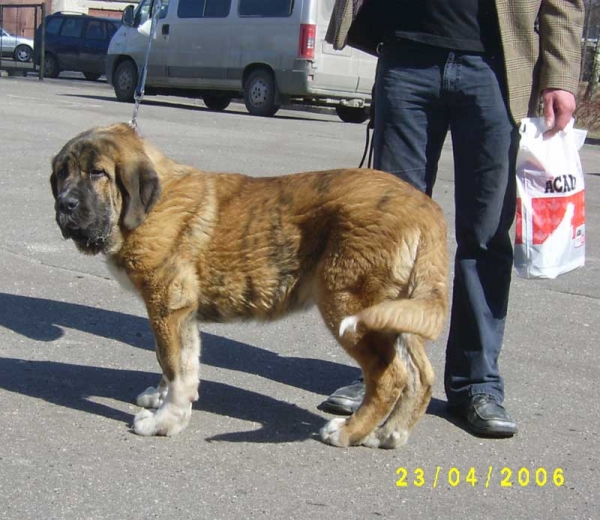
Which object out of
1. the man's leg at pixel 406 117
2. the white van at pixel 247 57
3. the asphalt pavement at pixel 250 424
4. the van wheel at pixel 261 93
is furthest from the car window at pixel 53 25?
the man's leg at pixel 406 117

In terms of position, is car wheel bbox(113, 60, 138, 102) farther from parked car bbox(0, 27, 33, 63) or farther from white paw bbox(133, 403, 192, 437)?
white paw bbox(133, 403, 192, 437)

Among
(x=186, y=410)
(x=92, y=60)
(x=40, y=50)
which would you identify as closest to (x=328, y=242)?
(x=186, y=410)

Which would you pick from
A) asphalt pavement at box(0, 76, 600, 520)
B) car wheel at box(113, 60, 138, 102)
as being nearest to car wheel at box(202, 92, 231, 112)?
car wheel at box(113, 60, 138, 102)

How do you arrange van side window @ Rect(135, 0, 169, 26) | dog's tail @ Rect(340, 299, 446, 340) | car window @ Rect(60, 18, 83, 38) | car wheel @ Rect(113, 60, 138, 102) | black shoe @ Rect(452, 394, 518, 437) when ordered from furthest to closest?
1. car window @ Rect(60, 18, 83, 38)
2. car wheel @ Rect(113, 60, 138, 102)
3. van side window @ Rect(135, 0, 169, 26)
4. black shoe @ Rect(452, 394, 518, 437)
5. dog's tail @ Rect(340, 299, 446, 340)

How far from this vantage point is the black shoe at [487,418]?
14.1 ft

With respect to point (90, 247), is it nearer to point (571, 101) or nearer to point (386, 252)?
point (386, 252)

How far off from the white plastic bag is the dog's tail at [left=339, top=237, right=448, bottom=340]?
56 cm

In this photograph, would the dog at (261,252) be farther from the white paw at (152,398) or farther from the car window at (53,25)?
the car window at (53,25)

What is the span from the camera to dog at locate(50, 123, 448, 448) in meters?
3.82

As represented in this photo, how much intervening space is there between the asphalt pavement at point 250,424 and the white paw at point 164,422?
44mm

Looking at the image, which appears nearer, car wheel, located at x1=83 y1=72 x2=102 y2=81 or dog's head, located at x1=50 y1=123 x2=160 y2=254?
dog's head, located at x1=50 y1=123 x2=160 y2=254

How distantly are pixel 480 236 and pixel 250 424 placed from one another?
1308 millimetres

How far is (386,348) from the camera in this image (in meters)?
3.95
